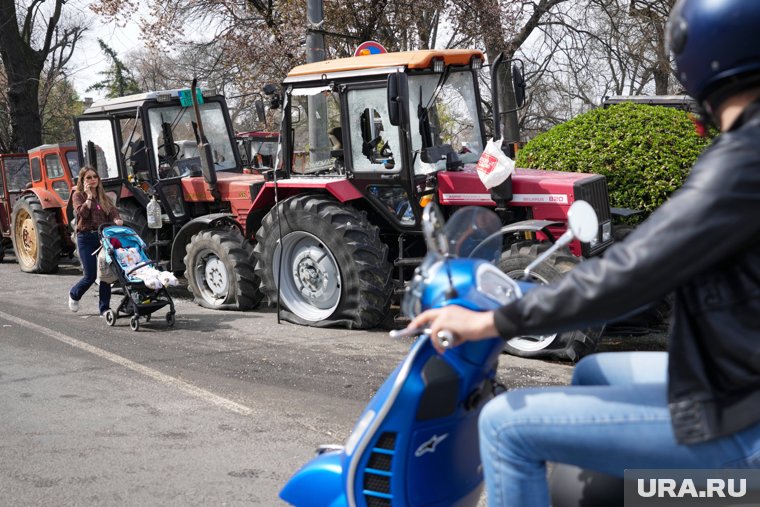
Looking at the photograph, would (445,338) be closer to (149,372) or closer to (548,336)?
(548,336)

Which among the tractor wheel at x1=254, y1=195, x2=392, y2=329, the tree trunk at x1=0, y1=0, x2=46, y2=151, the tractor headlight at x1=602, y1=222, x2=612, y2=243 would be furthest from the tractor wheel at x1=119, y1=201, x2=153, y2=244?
the tree trunk at x1=0, y1=0, x2=46, y2=151

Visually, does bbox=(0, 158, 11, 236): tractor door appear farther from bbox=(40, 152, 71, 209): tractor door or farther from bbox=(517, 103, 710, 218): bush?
bbox=(517, 103, 710, 218): bush

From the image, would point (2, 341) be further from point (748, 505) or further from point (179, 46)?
point (179, 46)

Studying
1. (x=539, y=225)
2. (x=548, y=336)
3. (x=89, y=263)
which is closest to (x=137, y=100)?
(x=89, y=263)

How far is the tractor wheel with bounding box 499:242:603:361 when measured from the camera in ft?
20.8

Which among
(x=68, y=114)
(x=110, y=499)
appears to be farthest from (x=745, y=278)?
(x=68, y=114)

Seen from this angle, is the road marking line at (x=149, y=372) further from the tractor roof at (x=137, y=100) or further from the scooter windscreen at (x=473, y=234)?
the tractor roof at (x=137, y=100)

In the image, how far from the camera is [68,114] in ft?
134

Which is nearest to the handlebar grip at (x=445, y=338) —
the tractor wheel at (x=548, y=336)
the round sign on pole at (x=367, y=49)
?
the tractor wheel at (x=548, y=336)

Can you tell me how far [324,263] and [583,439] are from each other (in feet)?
21.7

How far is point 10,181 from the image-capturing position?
1507cm

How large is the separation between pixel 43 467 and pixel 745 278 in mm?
3877

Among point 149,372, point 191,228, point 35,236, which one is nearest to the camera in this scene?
point 149,372

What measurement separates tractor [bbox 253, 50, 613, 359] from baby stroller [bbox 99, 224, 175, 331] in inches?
42.8
